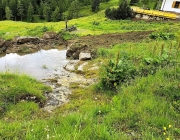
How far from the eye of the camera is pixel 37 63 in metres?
17.7

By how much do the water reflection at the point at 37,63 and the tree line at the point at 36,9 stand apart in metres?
71.6

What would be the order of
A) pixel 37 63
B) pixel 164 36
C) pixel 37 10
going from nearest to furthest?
1. pixel 37 63
2. pixel 164 36
3. pixel 37 10

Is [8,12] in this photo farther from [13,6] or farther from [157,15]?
[157,15]

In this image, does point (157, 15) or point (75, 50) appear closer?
point (75, 50)

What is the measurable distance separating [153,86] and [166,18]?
1303 inches

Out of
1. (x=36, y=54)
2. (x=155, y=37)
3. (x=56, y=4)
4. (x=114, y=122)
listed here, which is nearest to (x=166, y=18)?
(x=155, y=37)

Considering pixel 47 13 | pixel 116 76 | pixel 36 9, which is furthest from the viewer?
pixel 36 9

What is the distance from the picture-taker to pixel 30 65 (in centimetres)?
1712

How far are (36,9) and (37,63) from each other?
9597 centimetres

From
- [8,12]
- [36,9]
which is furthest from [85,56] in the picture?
[36,9]

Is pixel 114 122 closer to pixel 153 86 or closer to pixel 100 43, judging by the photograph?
pixel 153 86

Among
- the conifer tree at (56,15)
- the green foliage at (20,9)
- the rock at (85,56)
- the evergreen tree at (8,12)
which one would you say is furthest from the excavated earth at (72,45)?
the green foliage at (20,9)

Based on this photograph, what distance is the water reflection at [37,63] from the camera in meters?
15.2

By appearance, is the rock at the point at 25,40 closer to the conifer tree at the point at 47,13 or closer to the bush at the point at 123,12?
the bush at the point at 123,12
